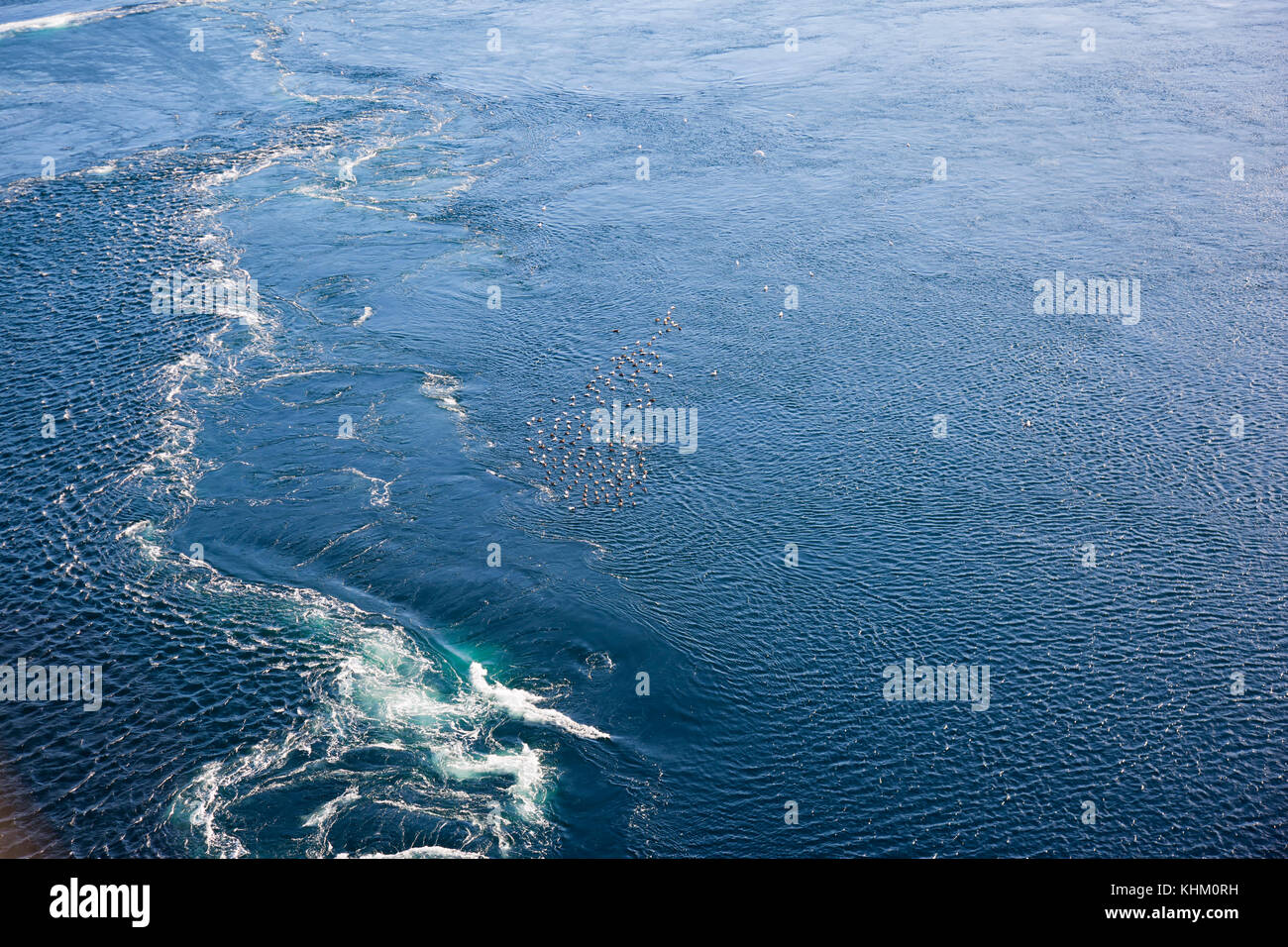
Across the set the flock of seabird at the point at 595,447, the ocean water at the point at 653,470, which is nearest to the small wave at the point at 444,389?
the ocean water at the point at 653,470

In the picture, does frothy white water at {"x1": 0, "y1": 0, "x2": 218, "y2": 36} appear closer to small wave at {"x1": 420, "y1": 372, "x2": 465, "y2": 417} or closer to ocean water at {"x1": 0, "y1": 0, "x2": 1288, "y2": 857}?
ocean water at {"x1": 0, "y1": 0, "x2": 1288, "y2": 857}

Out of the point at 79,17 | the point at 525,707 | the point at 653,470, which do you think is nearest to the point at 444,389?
the point at 653,470

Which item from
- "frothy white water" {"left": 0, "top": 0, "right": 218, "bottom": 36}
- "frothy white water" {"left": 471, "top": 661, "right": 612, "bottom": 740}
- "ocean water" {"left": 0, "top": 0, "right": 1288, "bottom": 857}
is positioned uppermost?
"frothy white water" {"left": 0, "top": 0, "right": 218, "bottom": 36}

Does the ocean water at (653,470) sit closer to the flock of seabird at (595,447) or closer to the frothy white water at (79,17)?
the flock of seabird at (595,447)

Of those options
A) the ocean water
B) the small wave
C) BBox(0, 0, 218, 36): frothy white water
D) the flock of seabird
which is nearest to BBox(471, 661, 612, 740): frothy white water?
the ocean water

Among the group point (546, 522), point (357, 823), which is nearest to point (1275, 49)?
point (546, 522)

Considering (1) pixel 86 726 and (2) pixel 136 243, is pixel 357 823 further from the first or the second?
(2) pixel 136 243

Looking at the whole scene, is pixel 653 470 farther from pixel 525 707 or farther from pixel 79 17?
pixel 79 17
